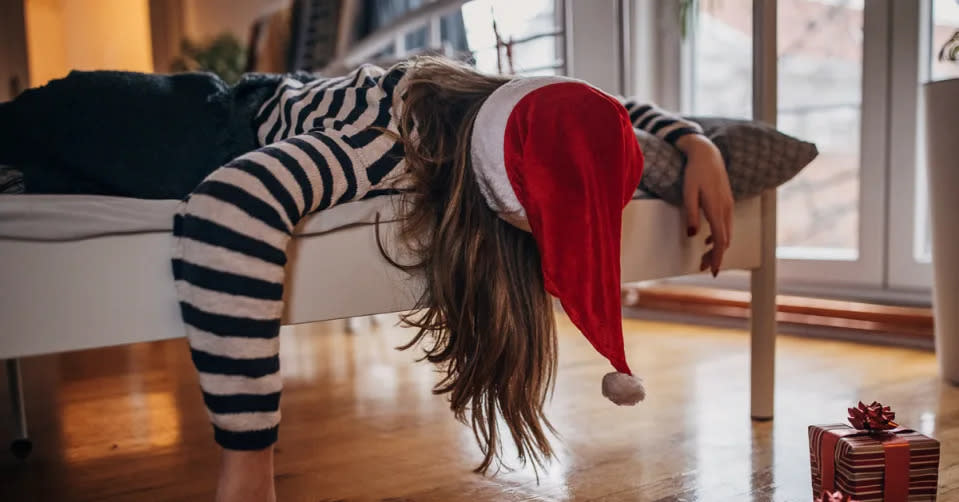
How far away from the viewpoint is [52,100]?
2.84 ft

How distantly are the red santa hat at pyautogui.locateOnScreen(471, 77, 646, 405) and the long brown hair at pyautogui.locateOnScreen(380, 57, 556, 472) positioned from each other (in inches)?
1.8

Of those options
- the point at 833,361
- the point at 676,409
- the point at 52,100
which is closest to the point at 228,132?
the point at 52,100

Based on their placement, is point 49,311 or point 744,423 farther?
point 744,423

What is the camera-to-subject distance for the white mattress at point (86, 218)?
677 millimetres

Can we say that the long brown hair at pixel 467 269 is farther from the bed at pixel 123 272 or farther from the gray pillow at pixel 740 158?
the gray pillow at pixel 740 158

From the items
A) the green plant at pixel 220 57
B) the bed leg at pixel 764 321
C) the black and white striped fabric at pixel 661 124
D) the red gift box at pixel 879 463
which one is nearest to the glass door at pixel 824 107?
the bed leg at pixel 764 321

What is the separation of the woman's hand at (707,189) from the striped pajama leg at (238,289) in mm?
504

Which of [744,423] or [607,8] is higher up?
[607,8]

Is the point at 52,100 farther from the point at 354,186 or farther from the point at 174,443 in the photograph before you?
the point at 174,443

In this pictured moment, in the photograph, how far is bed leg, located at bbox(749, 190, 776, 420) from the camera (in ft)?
3.77

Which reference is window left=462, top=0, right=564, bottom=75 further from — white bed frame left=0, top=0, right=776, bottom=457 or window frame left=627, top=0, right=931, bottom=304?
white bed frame left=0, top=0, right=776, bottom=457

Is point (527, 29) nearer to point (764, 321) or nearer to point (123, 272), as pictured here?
point (764, 321)

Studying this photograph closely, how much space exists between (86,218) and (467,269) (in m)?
0.34

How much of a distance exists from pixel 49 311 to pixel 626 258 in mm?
624
